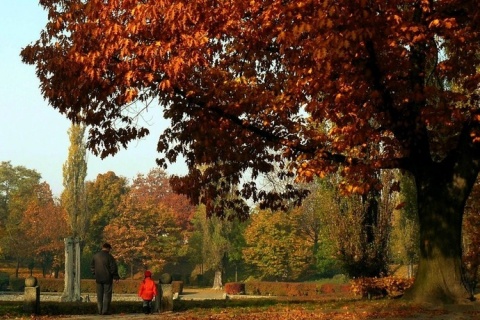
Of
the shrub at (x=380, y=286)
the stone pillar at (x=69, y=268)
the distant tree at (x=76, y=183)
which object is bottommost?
the shrub at (x=380, y=286)

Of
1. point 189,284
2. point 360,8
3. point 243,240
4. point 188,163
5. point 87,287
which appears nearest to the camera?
point 360,8

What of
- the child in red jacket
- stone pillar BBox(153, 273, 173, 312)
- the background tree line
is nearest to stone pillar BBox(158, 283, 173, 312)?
stone pillar BBox(153, 273, 173, 312)

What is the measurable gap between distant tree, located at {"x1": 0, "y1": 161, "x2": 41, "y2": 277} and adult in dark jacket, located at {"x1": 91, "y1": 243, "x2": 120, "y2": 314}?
151 feet

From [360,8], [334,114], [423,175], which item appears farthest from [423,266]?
[360,8]

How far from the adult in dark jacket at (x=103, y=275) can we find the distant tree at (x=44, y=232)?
57513 mm

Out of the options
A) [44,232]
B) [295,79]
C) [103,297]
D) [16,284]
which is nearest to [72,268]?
[103,297]

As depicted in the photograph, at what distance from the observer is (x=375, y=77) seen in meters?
15.1

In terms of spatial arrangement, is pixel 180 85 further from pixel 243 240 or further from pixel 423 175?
pixel 243 240

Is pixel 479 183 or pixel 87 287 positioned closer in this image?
pixel 479 183

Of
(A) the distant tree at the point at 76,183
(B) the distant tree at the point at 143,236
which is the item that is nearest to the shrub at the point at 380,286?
(A) the distant tree at the point at 76,183

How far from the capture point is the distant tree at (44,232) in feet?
238

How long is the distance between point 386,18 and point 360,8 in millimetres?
772

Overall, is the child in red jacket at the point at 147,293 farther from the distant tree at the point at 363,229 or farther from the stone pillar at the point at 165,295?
the distant tree at the point at 363,229

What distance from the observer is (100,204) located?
3433 inches
